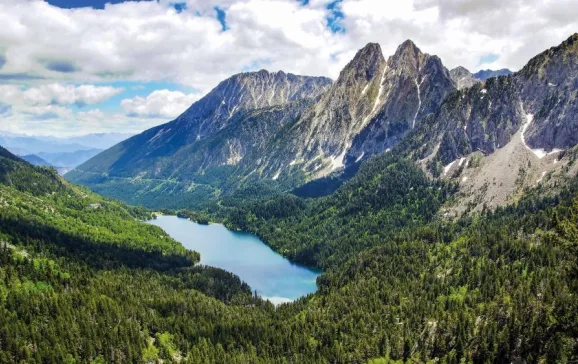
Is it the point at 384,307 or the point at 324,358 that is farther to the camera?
the point at 384,307

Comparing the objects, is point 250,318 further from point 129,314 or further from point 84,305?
point 84,305

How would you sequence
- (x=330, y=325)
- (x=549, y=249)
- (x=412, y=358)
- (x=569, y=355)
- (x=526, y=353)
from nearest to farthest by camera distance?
(x=569, y=355) < (x=526, y=353) < (x=412, y=358) < (x=330, y=325) < (x=549, y=249)

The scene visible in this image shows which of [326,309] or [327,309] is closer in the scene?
[327,309]

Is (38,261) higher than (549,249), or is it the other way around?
(549,249)

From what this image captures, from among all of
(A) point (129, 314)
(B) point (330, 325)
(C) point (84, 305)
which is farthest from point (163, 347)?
(B) point (330, 325)

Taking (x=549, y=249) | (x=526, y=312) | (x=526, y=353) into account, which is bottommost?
(x=526, y=353)

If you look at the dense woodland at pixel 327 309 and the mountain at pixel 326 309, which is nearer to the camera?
the dense woodland at pixel 327 309

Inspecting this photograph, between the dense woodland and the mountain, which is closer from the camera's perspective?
the dense woodland

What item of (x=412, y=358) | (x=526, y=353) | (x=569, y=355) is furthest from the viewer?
(x=412, y=358)

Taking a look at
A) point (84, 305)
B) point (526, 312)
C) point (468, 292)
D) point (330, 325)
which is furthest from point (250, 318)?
point (526, 312)
